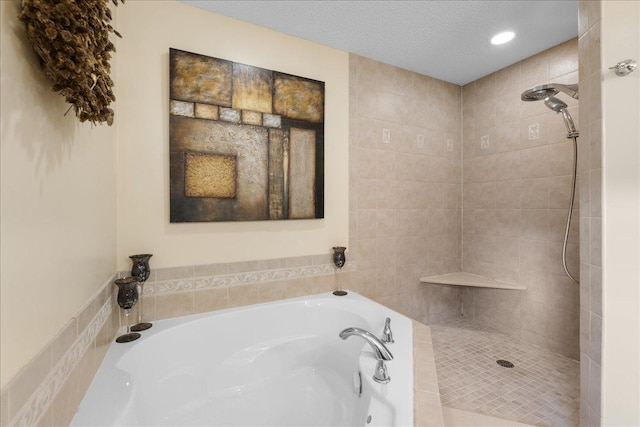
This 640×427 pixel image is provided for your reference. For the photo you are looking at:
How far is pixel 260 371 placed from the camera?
1673mm

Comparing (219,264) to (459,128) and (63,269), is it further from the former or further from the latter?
(459,128)

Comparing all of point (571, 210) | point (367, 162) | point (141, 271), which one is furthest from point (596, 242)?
point (141, 271)

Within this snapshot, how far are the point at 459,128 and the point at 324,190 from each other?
5.71 feet

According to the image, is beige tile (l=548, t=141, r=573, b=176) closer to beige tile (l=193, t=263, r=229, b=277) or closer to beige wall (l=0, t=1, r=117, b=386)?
beige tile (l=193, t=263, r=229, b=277)

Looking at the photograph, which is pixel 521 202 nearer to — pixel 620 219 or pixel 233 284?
pixel 620 219

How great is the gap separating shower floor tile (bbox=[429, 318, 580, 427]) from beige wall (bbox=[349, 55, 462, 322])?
48cm

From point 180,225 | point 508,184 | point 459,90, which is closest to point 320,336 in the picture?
point 180,225

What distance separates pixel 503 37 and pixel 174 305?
2.92 metres

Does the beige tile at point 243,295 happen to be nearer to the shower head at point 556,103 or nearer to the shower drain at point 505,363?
the shower drain at point 505,363

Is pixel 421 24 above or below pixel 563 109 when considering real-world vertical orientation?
above

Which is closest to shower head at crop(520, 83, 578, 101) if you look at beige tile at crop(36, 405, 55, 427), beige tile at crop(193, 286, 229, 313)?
beige tile at crop(193, 286, 229, 313)

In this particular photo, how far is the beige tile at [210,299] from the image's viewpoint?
1.77m

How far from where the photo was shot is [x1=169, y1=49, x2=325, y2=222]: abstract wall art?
1.69m

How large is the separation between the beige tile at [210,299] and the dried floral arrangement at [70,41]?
4.02 feet
